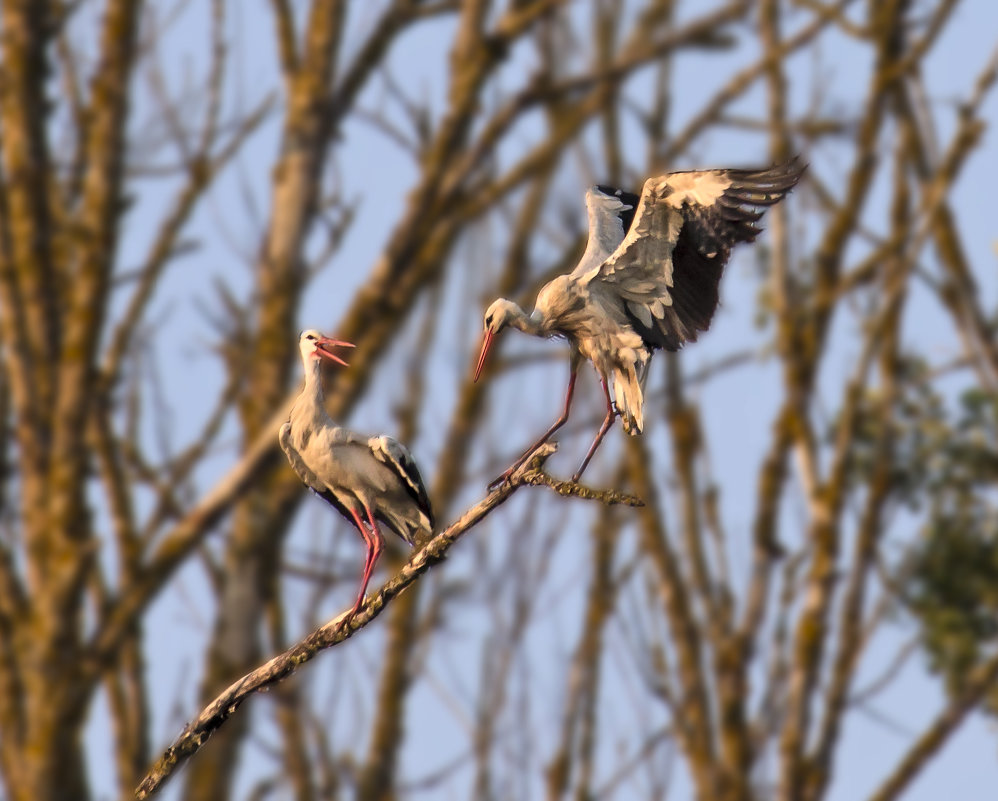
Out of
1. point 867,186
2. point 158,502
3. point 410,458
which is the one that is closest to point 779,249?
point 867,186

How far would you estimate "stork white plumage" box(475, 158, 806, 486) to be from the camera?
642cm

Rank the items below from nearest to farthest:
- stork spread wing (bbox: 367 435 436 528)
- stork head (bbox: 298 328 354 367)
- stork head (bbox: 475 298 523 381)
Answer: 1. stork head (bbox: 475 298 523 381)
2. stork spread wing (bbox: 367 435 436 528)
3. stork head (bbox: 298 328 354 367)

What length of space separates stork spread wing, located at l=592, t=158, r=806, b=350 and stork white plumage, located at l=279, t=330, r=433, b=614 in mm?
980

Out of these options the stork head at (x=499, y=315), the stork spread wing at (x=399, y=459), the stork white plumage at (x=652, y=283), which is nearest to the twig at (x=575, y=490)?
the stork white plumage at (x=652, y=283)

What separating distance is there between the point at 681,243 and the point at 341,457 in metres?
1.50

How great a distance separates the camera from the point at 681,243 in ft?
21.8

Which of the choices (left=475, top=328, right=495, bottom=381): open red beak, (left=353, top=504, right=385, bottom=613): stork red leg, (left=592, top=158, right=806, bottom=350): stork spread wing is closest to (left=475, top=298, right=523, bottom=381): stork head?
(left=475, top=328, right=495, bottom=381): open red beak

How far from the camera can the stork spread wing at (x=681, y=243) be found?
6.46 metres

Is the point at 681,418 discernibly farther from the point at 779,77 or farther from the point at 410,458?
the point at 410,458

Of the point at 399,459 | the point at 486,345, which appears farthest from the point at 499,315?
the point at 399,459

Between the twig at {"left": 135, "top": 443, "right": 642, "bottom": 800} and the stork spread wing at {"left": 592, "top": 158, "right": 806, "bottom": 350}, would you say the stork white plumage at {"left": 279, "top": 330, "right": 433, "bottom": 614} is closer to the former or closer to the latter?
the twig at {"left": 135, "top": 443, "right": 642, "bottom": 800}

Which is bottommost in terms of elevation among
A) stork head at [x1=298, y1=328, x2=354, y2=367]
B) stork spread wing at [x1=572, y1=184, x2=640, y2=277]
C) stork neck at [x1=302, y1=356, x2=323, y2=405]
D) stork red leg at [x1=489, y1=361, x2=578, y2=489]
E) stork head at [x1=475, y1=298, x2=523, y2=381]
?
stork red leg at [x1=489, y1=361, x2=578, y2=489]

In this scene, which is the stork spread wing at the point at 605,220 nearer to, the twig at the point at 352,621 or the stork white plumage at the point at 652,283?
the stork white plumage at the point at 652,283

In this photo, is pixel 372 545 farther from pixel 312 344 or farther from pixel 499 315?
pixel 499 315
